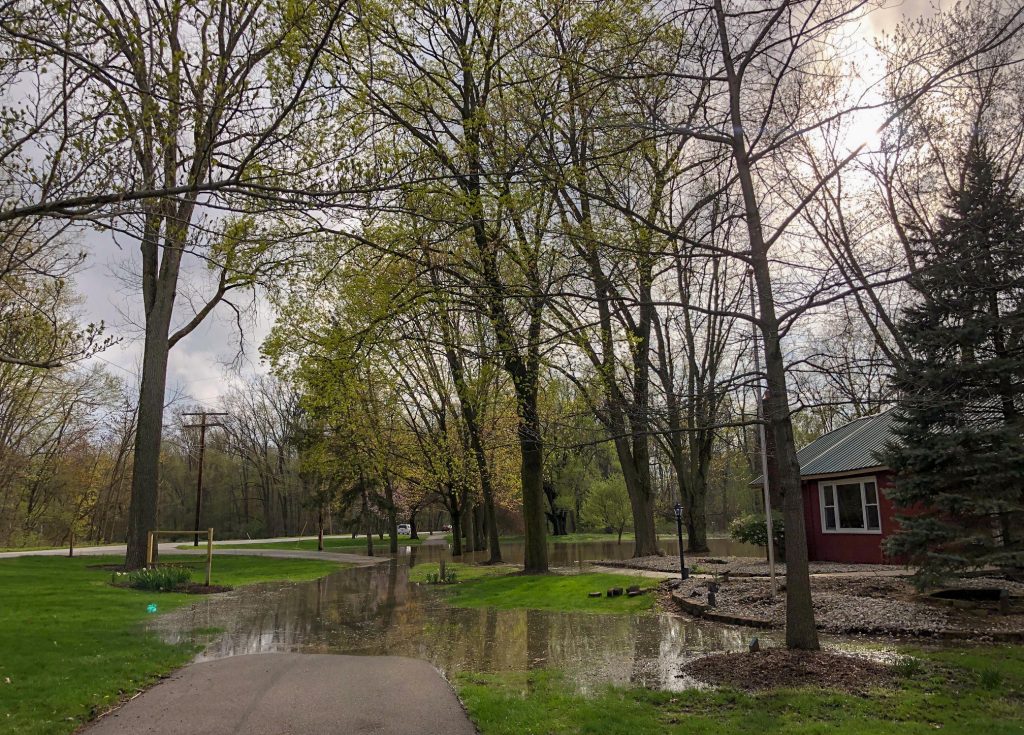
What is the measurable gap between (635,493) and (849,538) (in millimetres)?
6354

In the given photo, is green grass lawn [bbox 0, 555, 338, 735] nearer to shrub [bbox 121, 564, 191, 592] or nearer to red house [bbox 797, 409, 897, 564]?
shrub [bbox 121, 564, 191, 592]

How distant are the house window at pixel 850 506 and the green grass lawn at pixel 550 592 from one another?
22.5 feet

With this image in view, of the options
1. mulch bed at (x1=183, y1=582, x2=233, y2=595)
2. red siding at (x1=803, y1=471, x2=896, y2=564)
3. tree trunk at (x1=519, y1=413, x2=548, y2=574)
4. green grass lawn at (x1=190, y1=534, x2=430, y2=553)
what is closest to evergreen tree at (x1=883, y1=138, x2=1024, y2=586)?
red siding at (x1=803, y1=471, x2=896, y2=564)

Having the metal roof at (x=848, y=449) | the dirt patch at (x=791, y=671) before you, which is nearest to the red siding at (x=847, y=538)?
the metal roof at (x=848, y=449)

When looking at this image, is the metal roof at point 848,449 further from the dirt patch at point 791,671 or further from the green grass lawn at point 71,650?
the green grass lawn at point 71,650

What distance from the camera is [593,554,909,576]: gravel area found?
15695 millimetres

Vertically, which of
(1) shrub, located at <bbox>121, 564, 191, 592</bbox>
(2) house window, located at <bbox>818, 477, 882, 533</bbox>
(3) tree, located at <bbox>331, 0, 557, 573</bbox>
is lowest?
(1) shrub, located at <bbox>121, 564, 191, 592</bbox>

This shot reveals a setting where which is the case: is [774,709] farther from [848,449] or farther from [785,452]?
[848,449]

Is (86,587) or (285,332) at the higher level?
(285,332)

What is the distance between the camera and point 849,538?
60.4ft

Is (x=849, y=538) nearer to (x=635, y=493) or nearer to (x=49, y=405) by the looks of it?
(x=635, y=493)

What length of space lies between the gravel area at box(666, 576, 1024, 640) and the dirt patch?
237cm

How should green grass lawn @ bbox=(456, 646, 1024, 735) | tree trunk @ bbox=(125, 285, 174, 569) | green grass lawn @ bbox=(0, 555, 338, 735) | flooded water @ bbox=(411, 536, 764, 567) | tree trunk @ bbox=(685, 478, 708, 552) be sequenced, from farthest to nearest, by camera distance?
flooded water @ bbox=(411, 536, 764, 567) → tree trunk @ bbox=(685, 478, 708, 552) → tree trunk @ bbox=(125, 285, 174, 569) → green grass lawn @ bbox=(0, 555, 338, 735) → green grass lawn @ bbox=(456, 646, 1024, 735)

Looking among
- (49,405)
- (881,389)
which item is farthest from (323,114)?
(49,405)
